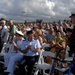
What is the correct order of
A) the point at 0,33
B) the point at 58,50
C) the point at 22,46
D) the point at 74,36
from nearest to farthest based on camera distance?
the point at 74,36 < the point at 58,50 < the point at 22,46 < the point at 0,33

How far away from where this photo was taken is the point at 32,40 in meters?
9.18

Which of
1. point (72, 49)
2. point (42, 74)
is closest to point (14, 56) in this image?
point (42, 74)

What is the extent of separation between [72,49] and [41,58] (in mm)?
2579

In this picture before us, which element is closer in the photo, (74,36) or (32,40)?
(74,36)

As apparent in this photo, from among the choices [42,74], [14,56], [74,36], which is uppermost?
[74,36]

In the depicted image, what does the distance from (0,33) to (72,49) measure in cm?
721

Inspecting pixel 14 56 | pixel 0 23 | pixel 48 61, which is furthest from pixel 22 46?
pixel 0 23

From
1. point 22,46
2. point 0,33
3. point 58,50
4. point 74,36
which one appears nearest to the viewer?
point 74,36

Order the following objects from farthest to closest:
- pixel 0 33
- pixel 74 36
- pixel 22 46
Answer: pixel 0 33, pixel 22 46, pixel 74 36

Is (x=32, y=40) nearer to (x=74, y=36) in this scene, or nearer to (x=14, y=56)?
(x=14, y=56)

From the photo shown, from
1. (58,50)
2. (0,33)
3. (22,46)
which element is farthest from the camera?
(0,33)

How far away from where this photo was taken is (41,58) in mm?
9180

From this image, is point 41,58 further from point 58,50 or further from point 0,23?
point 0,23

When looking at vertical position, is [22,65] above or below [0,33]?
below
